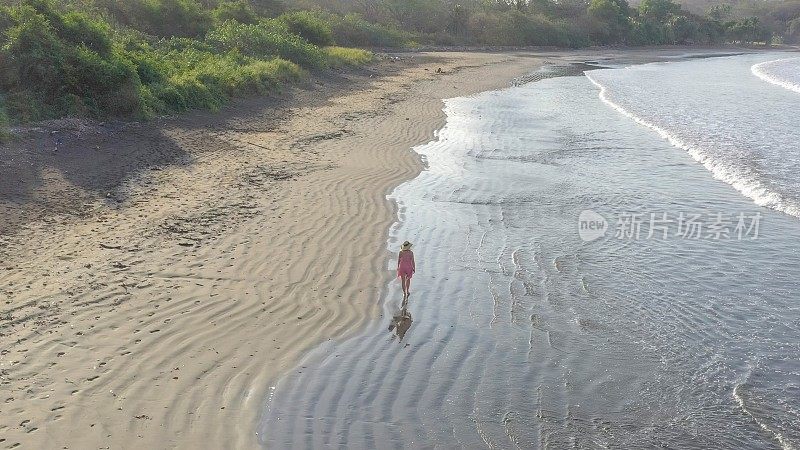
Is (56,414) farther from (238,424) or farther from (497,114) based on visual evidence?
(497,114)

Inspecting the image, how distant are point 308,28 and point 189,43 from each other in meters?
16.3

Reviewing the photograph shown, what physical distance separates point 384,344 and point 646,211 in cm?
807

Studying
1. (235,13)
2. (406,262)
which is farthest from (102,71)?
(235,13)

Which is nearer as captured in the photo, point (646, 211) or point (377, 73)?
point (646, 211)

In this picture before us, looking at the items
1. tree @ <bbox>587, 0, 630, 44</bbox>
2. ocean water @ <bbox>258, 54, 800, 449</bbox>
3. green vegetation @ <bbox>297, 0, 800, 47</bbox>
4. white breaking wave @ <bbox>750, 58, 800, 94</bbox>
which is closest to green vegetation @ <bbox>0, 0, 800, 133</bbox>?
green vegetation @ <bbox>297, 0, 800, 47</bbox>

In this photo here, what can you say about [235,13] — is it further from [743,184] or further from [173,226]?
[173,226]

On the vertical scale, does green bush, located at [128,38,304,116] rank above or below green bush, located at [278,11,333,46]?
below

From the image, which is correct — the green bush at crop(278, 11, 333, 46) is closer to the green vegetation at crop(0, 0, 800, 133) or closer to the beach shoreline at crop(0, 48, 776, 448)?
the green vegetation at crop(0, 0, 800, 133)

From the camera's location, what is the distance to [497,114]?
2594 cm

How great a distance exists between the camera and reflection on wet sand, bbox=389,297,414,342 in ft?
26.3

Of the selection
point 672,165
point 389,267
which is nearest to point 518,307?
point 389,267

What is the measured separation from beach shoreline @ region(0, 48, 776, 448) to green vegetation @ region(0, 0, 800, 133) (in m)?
1.22

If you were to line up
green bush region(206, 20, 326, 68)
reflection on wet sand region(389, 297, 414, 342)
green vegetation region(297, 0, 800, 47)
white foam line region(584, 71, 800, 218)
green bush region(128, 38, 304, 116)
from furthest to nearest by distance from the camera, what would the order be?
green vegetation region(297, 0, 800, 47) → green bush region(206, 20, 326, 68) → green bush region(128, 38, 304, 116) → white foam line region(584, 71, 800, 218) → reflection on wet sand region(389, 297, 414, 342)

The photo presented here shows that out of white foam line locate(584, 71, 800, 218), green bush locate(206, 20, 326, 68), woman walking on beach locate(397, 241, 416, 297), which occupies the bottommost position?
white foam line locate(584, 71, 800, 218)
